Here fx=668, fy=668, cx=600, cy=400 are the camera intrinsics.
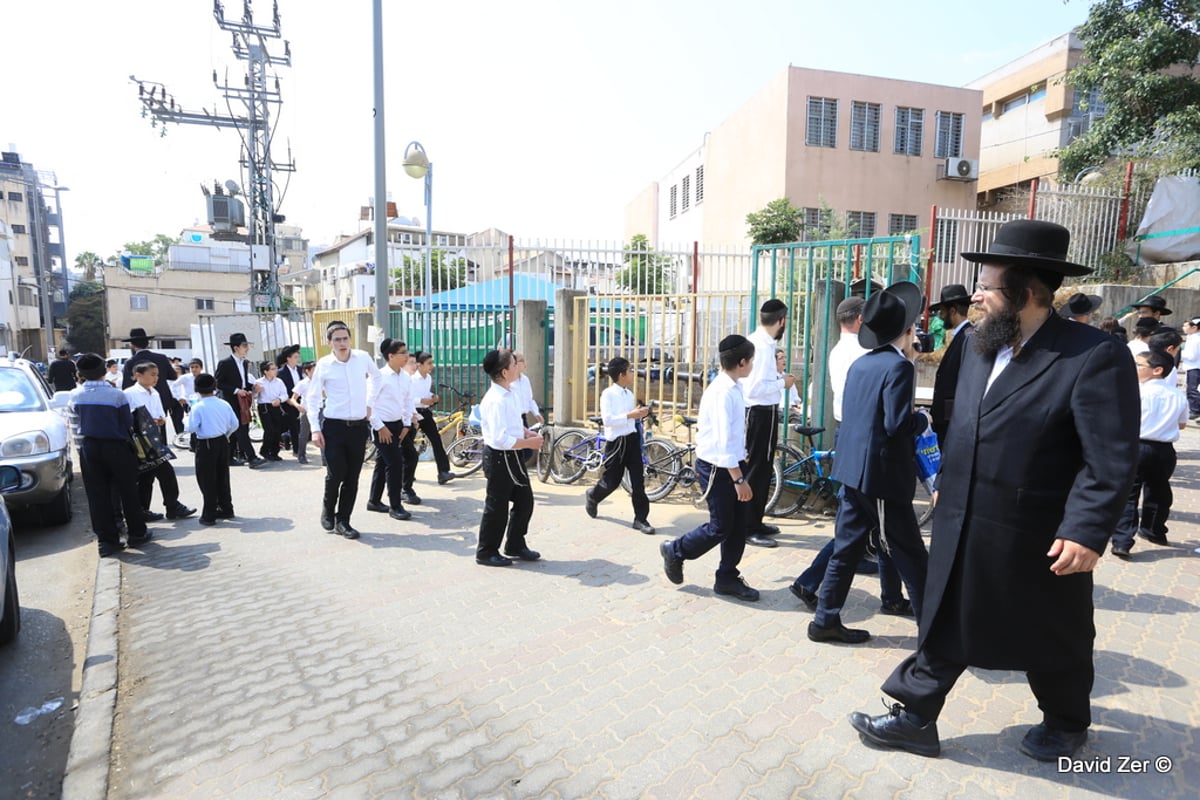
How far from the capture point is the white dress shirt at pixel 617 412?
240 inches

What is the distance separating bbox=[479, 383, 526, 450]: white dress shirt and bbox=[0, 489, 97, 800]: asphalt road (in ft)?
9.22

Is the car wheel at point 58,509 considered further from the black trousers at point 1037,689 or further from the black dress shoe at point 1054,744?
the black dress shoe at point 1054,744

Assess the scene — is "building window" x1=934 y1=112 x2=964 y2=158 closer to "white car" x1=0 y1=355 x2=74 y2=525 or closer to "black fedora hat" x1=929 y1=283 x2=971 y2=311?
"black fedora hat" x1=929 y1=283 x2=971 y2=311

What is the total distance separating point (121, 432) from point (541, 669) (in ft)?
14.6

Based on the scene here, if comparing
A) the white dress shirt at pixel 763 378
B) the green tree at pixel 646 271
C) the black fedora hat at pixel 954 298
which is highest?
the green tree at pixel 646 271

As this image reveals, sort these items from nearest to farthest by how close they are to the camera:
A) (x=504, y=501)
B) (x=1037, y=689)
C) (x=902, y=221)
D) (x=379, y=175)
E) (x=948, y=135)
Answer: (x=1037, y=689) < (x=504, y=501) < (x=379, y=175) < (x=948, y=135) < (x=902, y=221)

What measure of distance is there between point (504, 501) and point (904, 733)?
313cm

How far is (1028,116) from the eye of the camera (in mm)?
23438

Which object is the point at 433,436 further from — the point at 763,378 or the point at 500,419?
the point at 763,378

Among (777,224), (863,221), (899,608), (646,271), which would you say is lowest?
(899,608)

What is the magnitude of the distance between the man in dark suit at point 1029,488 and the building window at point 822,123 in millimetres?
19589

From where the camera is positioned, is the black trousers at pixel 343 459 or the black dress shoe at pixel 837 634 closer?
the black dress shoe at pixel 837 634

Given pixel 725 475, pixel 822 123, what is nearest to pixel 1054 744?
pixel 725 475

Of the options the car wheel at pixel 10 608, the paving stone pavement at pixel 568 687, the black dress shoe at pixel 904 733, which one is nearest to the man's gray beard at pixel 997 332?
the black dress shoe at pixel 904 733
